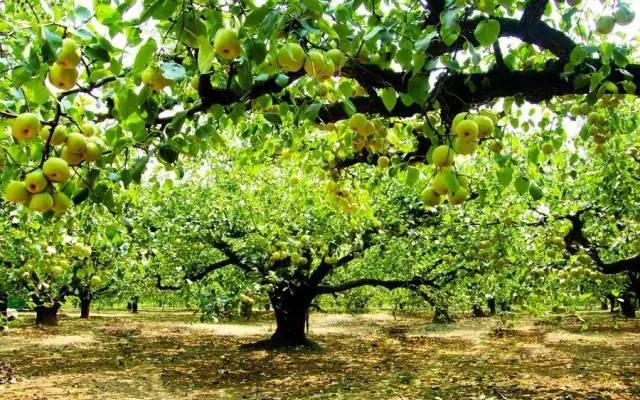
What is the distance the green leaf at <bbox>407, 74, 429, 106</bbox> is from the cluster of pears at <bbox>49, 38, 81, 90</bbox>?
1.48m

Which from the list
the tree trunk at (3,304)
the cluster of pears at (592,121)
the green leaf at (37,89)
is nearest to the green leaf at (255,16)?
Answer: the green leaf at (37,89)

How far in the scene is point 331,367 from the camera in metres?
15.6

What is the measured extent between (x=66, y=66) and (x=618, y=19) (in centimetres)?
316

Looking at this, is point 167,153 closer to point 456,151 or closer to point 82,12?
point 82,12

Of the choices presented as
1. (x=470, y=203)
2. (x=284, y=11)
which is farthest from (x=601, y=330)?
(x=284, y=11)

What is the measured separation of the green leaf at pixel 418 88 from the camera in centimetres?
239

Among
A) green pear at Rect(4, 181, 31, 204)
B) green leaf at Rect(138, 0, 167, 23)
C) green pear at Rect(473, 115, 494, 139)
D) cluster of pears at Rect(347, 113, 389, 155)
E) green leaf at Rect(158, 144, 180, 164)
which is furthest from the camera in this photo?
cluster of pears at Rect(347, 113, 389, 155)

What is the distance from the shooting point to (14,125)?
232 centimetres

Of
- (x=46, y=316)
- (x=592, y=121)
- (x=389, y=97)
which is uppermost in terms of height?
(x=592, y=121)

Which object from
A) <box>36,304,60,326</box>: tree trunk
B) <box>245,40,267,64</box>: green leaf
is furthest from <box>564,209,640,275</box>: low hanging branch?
<box>36,304,60,326</box>: tree trunk

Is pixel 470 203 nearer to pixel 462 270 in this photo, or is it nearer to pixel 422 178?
pixel 462 270

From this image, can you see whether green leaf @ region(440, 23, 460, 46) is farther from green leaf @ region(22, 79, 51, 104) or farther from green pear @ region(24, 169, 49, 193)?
green pear @ region(24, 169, 49, 193)

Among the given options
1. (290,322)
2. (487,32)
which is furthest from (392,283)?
(487,32)

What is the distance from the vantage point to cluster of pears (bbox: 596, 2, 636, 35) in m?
3.13
